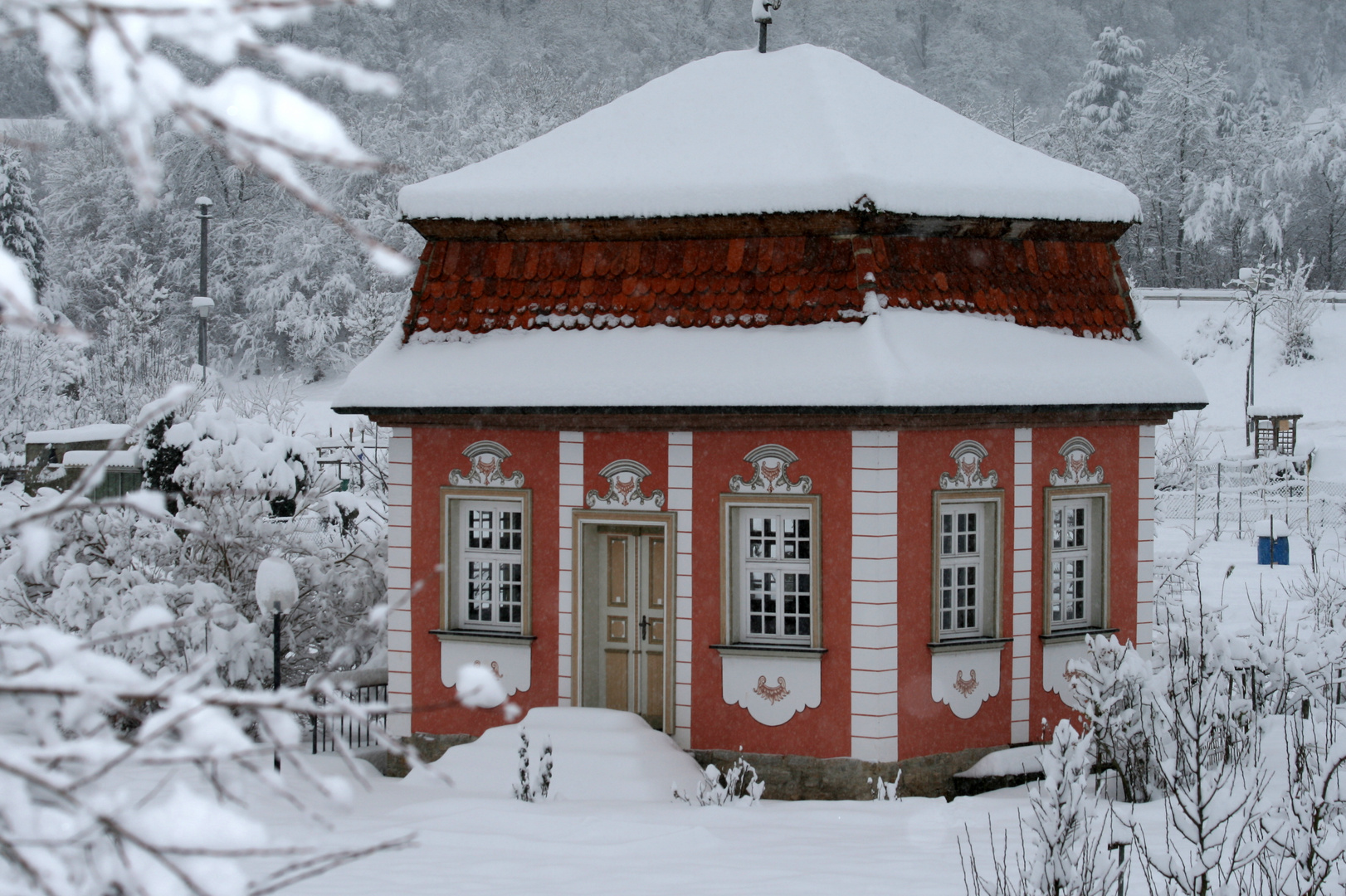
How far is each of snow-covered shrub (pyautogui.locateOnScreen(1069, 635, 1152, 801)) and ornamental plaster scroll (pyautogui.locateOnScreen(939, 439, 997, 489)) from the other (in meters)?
1.65

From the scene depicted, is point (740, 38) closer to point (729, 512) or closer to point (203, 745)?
point (729, 512)

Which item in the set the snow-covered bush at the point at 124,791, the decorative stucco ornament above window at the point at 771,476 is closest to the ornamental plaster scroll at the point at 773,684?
the decorative stucco ornament above window at the point at 771,476

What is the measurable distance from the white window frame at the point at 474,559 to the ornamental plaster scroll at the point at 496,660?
134 millimetres

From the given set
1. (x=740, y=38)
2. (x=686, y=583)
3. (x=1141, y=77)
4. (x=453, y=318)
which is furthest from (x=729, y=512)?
(x=740, y=38)

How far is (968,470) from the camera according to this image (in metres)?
12.4

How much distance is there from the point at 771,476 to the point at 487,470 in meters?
2.55

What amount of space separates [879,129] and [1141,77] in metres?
66.1

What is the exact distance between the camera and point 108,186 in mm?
59781

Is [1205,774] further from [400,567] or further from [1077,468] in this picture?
[400,567]

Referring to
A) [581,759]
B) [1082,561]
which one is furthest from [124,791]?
[1082,561]

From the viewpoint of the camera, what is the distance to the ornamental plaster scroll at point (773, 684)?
1202 centimetres

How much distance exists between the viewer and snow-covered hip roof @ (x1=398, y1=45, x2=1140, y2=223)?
482 inches

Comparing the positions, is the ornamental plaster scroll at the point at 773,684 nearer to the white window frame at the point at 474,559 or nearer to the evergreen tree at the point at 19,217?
the white window frame at the point at 474,559

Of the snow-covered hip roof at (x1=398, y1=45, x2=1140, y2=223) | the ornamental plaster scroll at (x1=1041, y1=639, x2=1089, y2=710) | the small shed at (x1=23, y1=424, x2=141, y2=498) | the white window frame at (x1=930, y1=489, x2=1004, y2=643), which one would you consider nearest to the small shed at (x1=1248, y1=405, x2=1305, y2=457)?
the snow-covered hip roof at (x1=398, y1=45, x2=1140, y2=223)
